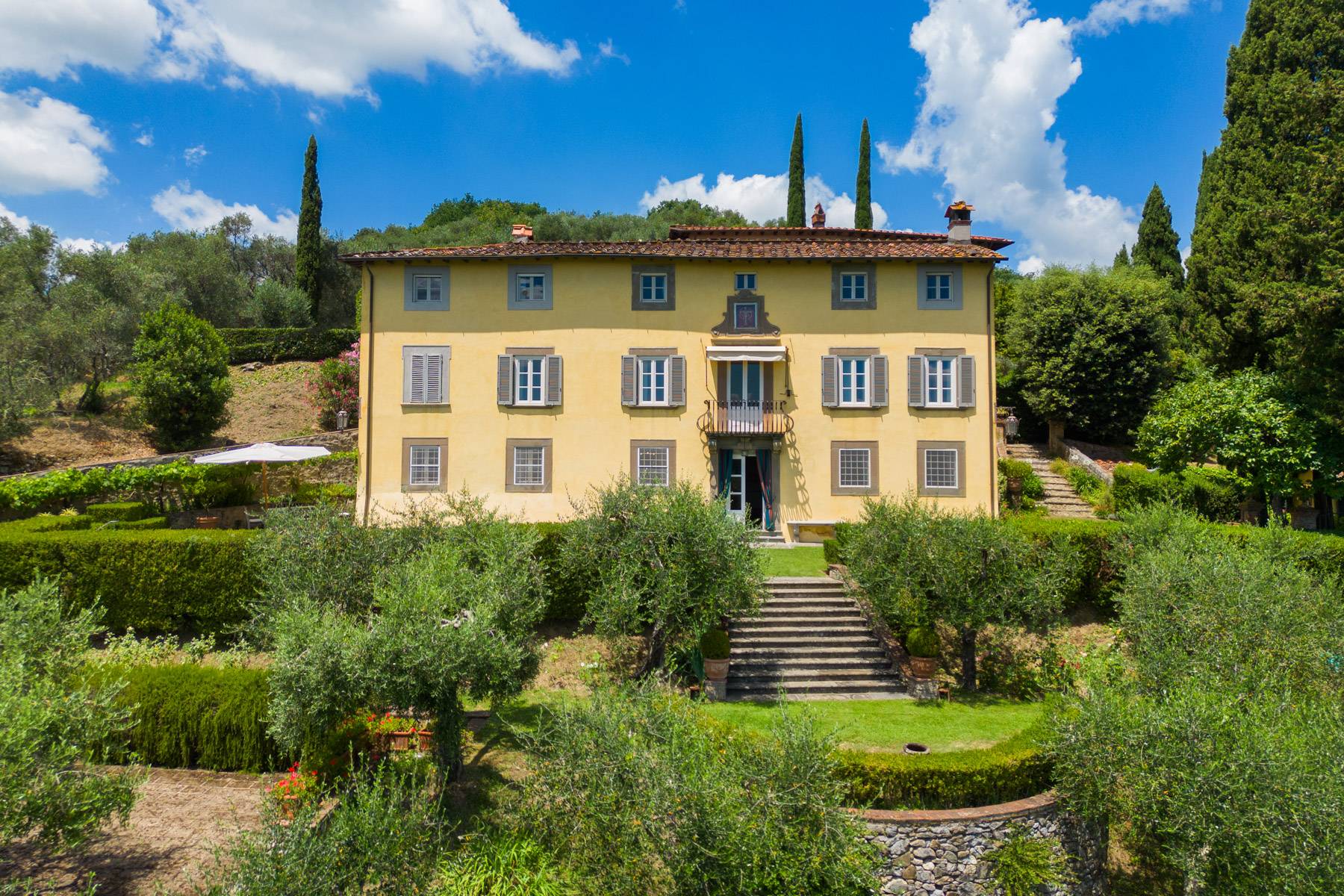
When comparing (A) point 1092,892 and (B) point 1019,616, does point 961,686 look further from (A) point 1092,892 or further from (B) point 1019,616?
(A) point 1092,892

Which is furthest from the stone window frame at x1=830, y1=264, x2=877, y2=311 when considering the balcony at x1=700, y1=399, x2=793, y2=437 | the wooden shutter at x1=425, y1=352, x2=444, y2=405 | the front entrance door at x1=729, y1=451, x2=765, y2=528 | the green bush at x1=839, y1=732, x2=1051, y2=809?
the green bush at x1=839, y1=732, x2=1051, y2=809

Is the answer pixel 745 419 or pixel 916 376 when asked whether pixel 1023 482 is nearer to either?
pixel 916 376

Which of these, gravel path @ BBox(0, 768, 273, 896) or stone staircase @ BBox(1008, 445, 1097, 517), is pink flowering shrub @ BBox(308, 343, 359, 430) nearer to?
gravel path @ BBox(0, 768, 273, 896)

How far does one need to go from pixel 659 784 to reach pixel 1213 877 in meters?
7.49

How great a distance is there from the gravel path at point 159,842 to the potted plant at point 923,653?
35.2 feet

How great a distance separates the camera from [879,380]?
71.8 ft

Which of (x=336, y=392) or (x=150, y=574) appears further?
(x=336, y=392)

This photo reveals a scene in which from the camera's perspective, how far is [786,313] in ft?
72.4

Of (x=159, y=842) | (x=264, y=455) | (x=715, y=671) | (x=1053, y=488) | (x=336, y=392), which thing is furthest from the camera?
(x=336, y=392)

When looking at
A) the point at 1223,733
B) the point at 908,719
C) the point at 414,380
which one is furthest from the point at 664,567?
the point at 414,380

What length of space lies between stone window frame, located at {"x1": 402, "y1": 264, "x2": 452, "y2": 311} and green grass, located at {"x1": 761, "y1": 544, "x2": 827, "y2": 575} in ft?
42.5

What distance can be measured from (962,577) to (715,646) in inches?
194

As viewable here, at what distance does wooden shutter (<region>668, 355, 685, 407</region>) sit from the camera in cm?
2178

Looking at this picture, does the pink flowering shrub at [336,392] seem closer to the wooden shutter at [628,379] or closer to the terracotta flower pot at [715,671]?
the wooden shutter at [628,379]
